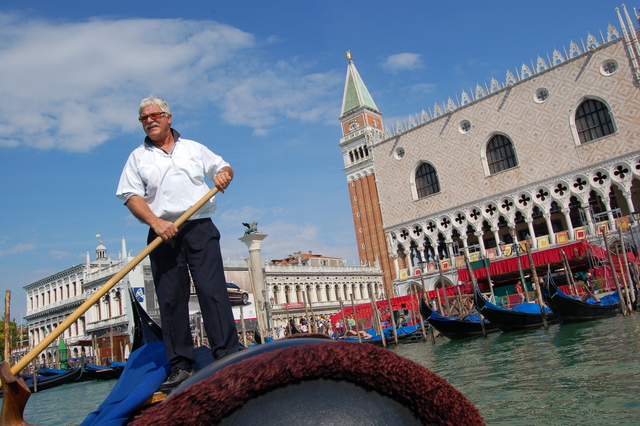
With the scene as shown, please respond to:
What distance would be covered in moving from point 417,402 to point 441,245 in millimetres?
22780

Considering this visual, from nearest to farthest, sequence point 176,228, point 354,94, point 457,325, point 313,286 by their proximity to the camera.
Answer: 1. point 176,228
2. point 457,325
3. point 313,286
4. point 354,94

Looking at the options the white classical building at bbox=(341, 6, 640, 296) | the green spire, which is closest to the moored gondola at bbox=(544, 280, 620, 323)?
the white classical building at bbox=(341, 6, 640, 296)

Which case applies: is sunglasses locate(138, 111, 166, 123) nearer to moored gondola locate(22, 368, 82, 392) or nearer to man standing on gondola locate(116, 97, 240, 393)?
man standing on gondola locate(116, 97, 240, 393)

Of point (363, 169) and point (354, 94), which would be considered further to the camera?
point (354, 94)

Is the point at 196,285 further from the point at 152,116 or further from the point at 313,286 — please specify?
the point at 313,286

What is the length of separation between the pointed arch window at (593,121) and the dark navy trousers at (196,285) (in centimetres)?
A: 1923

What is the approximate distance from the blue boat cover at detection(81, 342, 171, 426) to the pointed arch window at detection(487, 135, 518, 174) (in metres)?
19.9

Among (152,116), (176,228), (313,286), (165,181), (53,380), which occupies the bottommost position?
(53,380)

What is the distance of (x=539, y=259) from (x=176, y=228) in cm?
1725

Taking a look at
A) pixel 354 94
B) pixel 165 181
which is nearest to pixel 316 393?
pixel 165 181

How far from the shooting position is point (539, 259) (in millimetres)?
16734

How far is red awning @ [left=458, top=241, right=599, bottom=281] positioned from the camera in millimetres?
15703

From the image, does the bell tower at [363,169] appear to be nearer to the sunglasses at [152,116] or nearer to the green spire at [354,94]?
the green spire at [354,94]

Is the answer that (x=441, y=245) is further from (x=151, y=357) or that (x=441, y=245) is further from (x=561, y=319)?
(x=151, y=357)
